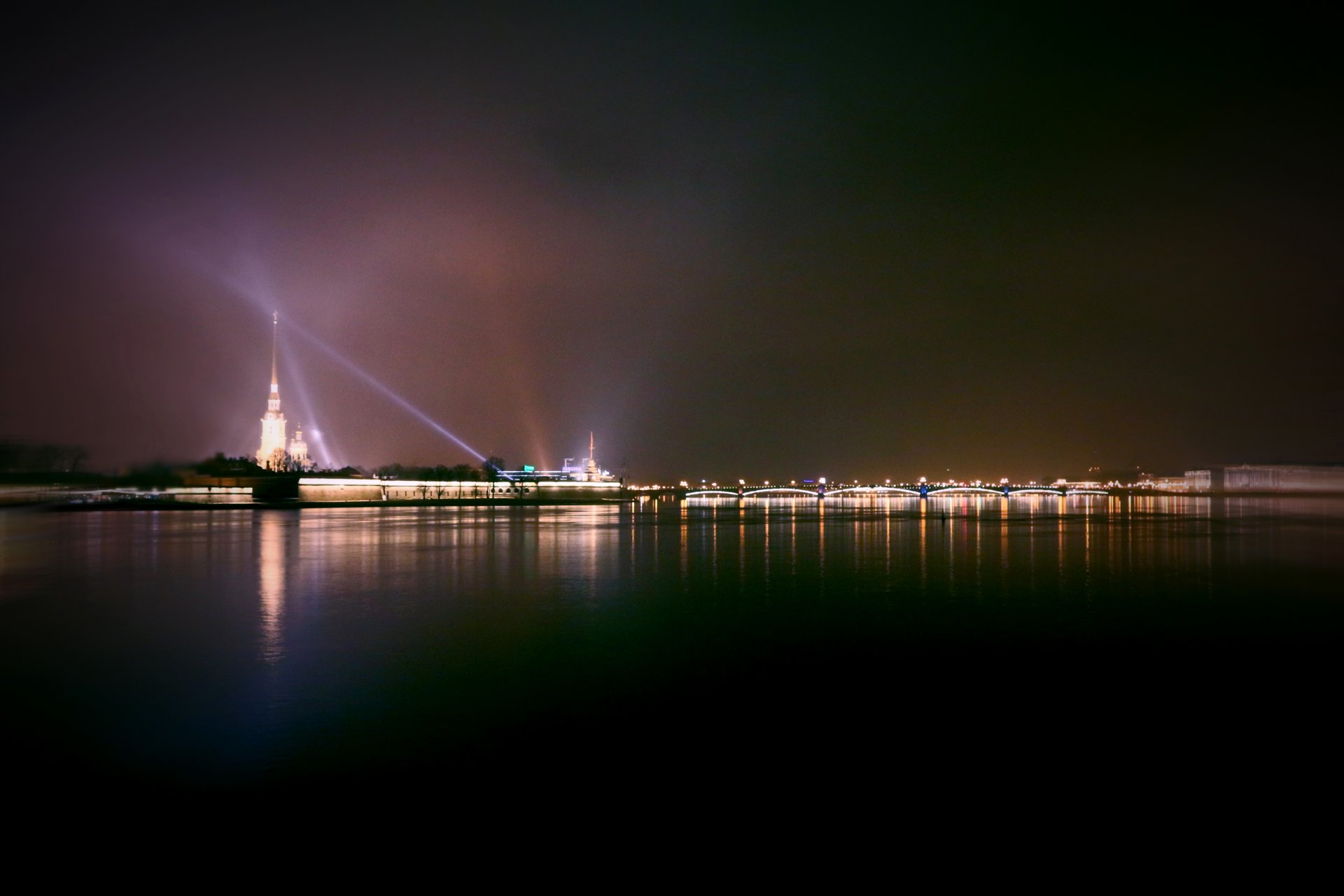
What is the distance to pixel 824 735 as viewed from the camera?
24.4 feet

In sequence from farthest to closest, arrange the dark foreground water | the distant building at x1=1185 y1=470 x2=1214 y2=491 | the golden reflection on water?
the distant building at x1=1185 y1=470 x2=1214 y2=491 < the golden reflection on water < the dark foreground water

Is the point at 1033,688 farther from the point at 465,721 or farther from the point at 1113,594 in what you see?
the point at 1113,594

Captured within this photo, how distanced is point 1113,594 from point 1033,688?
9.39 meters

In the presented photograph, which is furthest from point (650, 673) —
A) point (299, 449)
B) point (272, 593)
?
point (299, 449)

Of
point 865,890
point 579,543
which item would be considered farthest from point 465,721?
point 579,543

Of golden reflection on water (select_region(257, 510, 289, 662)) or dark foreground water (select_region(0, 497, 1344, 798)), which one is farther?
golden reflection on water (select_region(257, 510, 289, 662))

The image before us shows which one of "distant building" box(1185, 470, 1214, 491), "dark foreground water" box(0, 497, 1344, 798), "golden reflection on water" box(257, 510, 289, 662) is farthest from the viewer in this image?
"distant building" box(1185, 470, 1214, 491)

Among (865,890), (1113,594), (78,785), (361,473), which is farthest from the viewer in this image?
(361,473)

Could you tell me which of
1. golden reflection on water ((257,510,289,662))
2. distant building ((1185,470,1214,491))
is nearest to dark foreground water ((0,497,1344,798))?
golden reflection on water ((257,510,289,662))

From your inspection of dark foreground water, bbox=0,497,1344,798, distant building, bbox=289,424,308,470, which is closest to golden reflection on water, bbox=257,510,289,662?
dark foreground water, bbox=0,497,1344,798

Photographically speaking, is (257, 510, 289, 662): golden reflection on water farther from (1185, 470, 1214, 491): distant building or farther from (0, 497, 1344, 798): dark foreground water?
(1185, 470, 1214, 491): distant building

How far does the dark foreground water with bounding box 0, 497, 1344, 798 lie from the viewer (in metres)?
6.73

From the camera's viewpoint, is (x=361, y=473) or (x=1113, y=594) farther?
(x=361, y=473)

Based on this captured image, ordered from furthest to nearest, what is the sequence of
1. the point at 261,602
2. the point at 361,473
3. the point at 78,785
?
the point at 361,473 → the point at 261,602 → the point at 78,785
